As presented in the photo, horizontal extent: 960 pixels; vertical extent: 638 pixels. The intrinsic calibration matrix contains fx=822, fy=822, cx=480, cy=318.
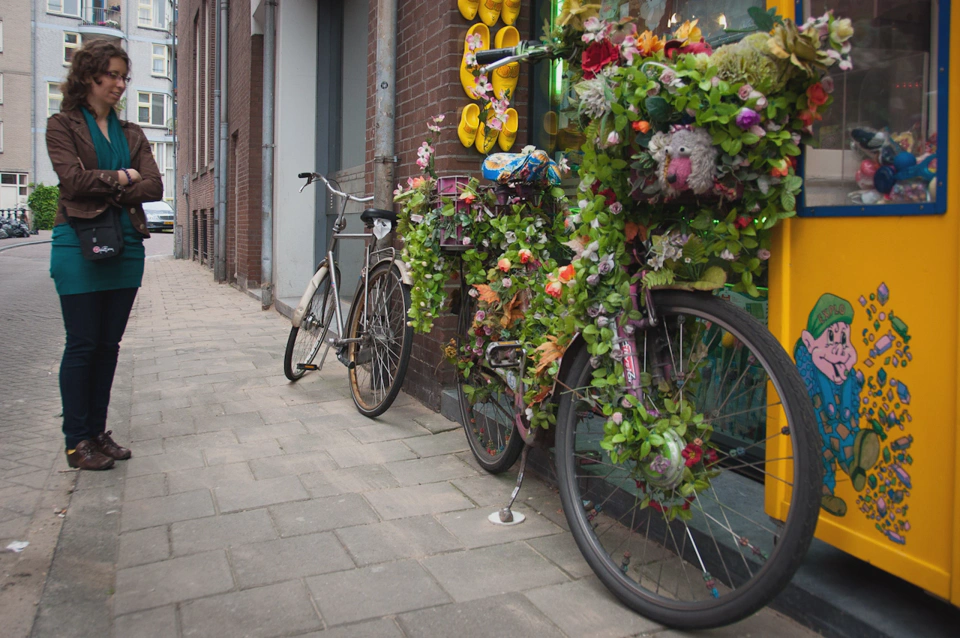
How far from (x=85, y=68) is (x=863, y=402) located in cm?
354

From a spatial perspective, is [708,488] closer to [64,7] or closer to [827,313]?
[827,313]

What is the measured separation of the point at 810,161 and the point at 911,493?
93 cm

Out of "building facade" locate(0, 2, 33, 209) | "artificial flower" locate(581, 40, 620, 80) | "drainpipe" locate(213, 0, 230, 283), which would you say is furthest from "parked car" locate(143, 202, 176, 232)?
"artificial flower" locate(581, 40, 620, 80)

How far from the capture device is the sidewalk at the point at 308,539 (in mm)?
2469

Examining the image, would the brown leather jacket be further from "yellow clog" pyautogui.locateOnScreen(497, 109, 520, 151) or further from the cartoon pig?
the cartoon pig

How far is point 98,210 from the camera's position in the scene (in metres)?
3.77

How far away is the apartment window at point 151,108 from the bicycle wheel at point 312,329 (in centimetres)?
5547

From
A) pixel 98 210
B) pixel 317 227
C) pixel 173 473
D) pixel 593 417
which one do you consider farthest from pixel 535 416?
pixel 317 227

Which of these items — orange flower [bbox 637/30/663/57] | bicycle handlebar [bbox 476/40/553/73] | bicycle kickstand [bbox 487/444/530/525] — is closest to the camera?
orange flower [bbox 637/30/663/57]

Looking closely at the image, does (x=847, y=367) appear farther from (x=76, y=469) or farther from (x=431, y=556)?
(x=76, y=469)

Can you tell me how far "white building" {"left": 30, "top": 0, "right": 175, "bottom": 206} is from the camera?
4981cm

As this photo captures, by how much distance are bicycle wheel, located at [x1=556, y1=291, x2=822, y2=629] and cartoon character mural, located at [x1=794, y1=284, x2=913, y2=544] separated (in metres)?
0.13

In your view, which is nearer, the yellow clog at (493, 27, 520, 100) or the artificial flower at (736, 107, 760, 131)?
the artificial flower at (736, 107, 760, 131)

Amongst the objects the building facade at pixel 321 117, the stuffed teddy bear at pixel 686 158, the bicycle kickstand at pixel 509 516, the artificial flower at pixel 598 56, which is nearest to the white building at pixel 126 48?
the building facade at pixel 321 117
